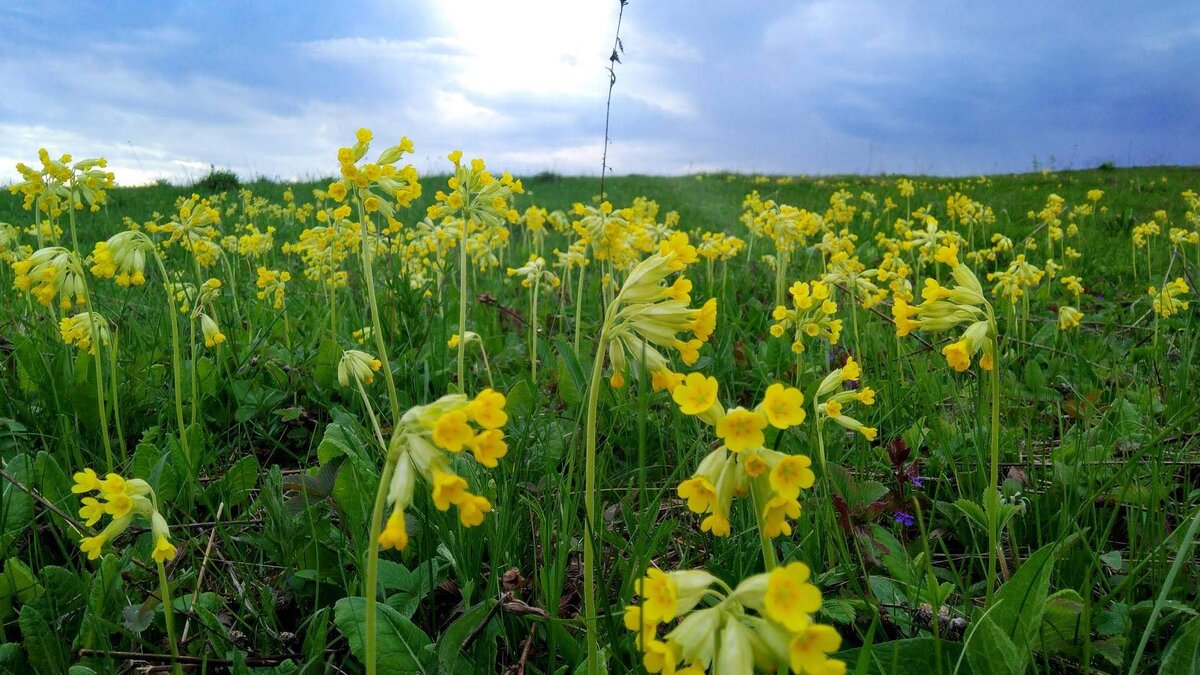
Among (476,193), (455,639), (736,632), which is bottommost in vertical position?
(455,639)

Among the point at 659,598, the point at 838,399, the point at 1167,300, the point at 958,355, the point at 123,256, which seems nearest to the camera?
the point at 659,598

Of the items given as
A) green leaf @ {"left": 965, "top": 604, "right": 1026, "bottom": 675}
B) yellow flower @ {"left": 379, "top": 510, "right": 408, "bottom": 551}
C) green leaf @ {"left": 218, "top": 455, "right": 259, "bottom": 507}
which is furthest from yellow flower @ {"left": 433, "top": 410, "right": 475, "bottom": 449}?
green leaf @ {"left": 218, "top": 455, "right": 259, "bottom": 507}

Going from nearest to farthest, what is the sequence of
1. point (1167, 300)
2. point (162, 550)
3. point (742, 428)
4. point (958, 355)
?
point (742, 428)
point (162, 550)
point (958, 355)
point (1167, 300)

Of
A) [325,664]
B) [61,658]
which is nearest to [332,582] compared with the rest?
[325,664]

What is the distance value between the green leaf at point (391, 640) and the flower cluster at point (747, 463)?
698mm

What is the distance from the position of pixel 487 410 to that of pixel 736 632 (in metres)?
0.42

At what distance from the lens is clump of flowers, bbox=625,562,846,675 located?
35.9 inches

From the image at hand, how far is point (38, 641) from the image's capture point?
5.49ft

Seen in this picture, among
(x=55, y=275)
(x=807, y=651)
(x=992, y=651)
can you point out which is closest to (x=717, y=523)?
(x=807, y=651)

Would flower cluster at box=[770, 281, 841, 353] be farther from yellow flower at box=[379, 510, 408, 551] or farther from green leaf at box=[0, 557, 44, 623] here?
green leaf at box=[0, 557, 44, 623]

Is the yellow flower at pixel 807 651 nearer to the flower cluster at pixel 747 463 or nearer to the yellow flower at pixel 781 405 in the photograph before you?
the flower cluster at pixel 747 463

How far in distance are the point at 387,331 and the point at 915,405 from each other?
2396 mm

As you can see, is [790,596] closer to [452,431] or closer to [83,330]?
[452,431]

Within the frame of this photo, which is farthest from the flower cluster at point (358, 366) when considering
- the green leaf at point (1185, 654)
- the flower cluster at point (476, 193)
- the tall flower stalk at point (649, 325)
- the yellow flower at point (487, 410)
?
the green leaf at point (1185, 654)
